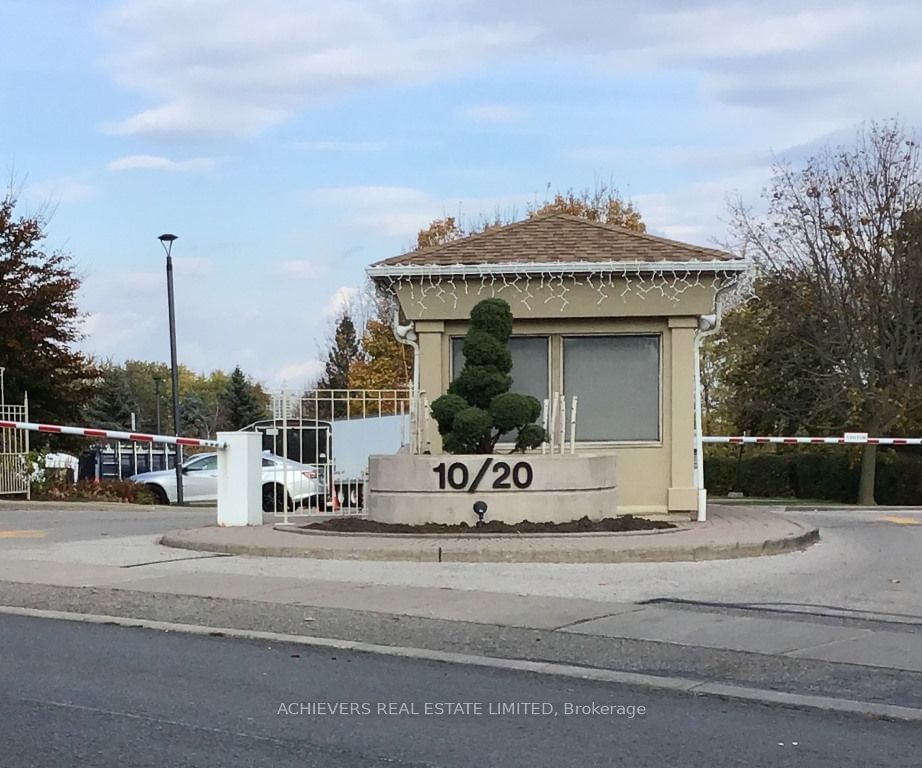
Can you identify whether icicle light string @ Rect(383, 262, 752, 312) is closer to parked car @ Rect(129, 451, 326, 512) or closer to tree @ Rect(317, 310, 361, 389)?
parked car @ Rect(129, 451, 326, 512)

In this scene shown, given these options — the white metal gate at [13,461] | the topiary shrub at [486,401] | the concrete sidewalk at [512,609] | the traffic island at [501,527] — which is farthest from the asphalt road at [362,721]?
the white metal gate at [13,461]

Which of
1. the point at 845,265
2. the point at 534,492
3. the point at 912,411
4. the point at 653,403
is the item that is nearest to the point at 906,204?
the point at 845,265

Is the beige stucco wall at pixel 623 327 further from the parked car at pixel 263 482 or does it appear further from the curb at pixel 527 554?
the parked car at pixel 263 482

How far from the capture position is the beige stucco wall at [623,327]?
15.8 meters

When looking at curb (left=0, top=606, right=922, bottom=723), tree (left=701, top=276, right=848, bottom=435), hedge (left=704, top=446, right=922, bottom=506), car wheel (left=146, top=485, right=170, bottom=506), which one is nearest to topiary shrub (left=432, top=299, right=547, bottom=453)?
curb (left=0, top=606, right=922, bottom=723)

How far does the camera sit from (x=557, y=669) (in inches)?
305

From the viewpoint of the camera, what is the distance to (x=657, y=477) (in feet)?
52.9

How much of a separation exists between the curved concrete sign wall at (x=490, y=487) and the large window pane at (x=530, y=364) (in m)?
2.31

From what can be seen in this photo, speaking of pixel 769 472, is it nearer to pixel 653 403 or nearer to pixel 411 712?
pixel 653 403

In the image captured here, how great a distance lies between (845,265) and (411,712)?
27646 mm

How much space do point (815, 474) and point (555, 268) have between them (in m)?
21.6

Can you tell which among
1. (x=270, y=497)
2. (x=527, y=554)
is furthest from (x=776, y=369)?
(x=527, y=554)

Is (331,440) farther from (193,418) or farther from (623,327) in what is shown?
(193,418)

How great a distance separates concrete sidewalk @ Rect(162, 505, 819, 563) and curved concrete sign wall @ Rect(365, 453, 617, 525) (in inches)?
25.5
